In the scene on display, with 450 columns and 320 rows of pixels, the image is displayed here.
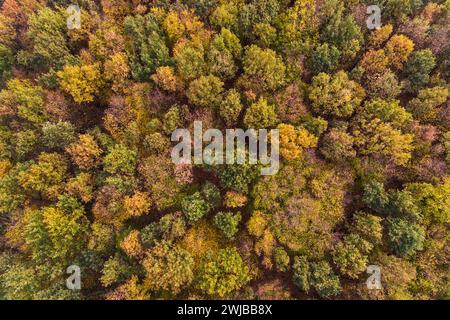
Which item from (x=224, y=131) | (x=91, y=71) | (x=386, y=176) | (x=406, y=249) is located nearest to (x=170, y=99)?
(x=224, y=131)

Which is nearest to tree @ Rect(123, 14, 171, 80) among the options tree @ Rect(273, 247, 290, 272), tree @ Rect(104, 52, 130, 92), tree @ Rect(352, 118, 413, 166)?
tree @ Rect(104, 52, 130, 92)

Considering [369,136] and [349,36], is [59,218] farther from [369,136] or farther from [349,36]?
[349,36]

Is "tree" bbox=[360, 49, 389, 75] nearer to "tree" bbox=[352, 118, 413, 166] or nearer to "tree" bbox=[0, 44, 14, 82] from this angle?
"tree" bbox=[352, 118, 413, 166]

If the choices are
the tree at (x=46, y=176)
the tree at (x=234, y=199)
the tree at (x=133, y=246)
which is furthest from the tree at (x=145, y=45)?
the tree at (x=133, y=246)

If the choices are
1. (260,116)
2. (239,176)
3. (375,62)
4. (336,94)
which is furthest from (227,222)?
(375,62)

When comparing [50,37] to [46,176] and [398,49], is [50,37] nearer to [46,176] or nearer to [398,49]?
[46,176]

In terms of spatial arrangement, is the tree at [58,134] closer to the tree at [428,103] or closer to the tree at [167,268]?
the tree at [167,268]
